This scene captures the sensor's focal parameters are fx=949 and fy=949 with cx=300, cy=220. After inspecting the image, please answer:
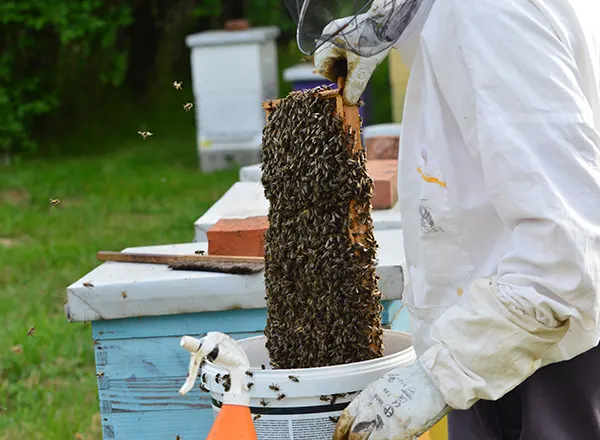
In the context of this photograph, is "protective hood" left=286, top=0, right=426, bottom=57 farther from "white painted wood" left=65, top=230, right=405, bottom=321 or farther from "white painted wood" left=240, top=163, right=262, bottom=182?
"white painted wood" left=240, top=163, right=262, bottom=182

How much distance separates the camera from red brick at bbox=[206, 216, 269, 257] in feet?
8.69

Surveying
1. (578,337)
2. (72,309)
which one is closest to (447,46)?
(578,337)

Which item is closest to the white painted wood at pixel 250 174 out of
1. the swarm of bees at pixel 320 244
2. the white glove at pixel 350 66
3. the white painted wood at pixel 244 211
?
the white painted wood at pixel 244 211

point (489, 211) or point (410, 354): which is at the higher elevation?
point (489, 211)

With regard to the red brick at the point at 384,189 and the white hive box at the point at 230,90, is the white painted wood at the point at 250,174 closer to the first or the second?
the red brick at the point at 384,189

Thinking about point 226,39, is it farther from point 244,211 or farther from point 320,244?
point 320,244

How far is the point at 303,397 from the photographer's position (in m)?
1.79

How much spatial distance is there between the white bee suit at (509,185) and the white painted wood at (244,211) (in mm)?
1274

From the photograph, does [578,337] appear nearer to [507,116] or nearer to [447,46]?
[507,116]

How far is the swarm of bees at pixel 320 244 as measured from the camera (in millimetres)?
1961

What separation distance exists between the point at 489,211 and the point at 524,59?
261 millimetres

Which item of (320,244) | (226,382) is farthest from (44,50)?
(226,382)

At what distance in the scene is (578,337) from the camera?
1.50 metres

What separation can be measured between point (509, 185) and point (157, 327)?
1315 millimetres
